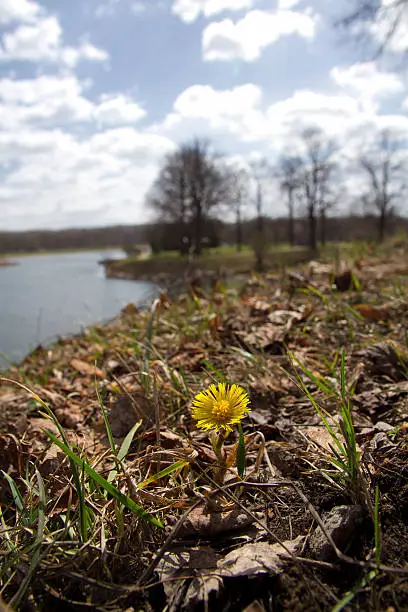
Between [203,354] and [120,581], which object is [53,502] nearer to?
[120,581]

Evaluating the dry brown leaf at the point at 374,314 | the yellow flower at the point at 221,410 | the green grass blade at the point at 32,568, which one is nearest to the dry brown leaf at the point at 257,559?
the yellow flower at the point at 221,410

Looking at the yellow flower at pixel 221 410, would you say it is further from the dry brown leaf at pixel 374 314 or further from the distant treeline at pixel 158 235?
the distant treeline at pixel 158 235

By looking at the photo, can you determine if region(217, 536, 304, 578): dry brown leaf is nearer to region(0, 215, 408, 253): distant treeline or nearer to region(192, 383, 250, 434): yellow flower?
region(192, 383, 250, 434): yellow flower

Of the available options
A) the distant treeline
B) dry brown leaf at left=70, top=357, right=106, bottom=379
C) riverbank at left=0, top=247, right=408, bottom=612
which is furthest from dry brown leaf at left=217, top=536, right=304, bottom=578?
the distant treeline

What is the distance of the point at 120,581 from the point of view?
2.81 ft

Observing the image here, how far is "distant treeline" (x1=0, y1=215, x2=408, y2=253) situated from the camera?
3997 cm

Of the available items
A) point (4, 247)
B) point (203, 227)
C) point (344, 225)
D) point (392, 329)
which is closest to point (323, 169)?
point (203, 227)

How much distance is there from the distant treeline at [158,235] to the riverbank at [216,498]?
→ 7.70 meters

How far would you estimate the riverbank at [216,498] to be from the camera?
2.64 feet

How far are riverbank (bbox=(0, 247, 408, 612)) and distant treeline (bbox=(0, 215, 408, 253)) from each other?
7.70 meters

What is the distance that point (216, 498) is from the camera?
105cm

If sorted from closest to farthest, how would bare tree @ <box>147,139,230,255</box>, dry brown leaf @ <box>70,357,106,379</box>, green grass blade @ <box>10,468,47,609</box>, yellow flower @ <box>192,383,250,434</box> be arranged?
green grass blade @ <box>10,468,47,609</box>, yellow flower @ <box>192,383,250,434</box>, dry brown leaf @ <box>70,357,106,379</box>, bare tree @ <box>147,139,230,255</box>

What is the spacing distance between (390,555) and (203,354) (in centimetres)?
140

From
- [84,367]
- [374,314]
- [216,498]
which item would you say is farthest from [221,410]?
[374,314]
